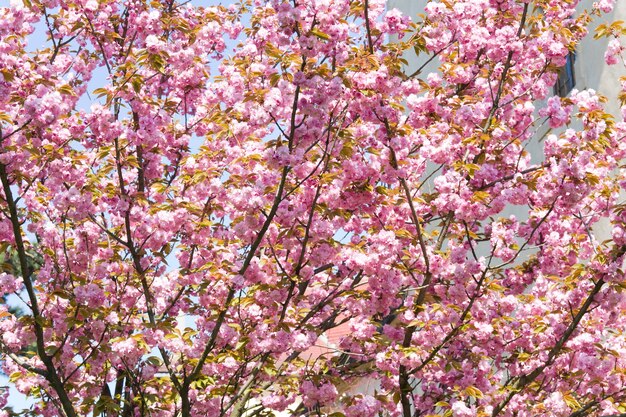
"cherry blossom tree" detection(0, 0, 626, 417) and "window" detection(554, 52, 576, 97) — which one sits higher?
"window" detection(554, 52, 576, 97)

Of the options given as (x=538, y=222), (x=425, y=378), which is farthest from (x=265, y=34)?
(x=425, y=378)

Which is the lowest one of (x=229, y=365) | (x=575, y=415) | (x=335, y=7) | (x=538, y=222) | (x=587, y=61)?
(x=575, y=415)

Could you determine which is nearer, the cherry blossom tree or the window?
the cherry blossom tree

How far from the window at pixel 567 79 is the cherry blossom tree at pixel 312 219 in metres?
4.71

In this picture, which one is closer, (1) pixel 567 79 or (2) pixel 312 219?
(2) pixel 312 219

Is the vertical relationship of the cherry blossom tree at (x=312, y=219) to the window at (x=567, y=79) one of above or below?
below

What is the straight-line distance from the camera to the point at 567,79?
13172 millimetres

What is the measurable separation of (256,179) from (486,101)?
248cm

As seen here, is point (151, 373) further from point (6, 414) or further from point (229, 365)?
point (6, 414)

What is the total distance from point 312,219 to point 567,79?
7.89 meters

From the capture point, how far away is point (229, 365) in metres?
6.99

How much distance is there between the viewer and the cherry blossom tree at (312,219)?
21.4ft

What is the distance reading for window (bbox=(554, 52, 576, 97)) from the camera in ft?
42.2

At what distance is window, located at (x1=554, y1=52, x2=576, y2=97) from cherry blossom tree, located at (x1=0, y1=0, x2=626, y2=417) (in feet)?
15.5
